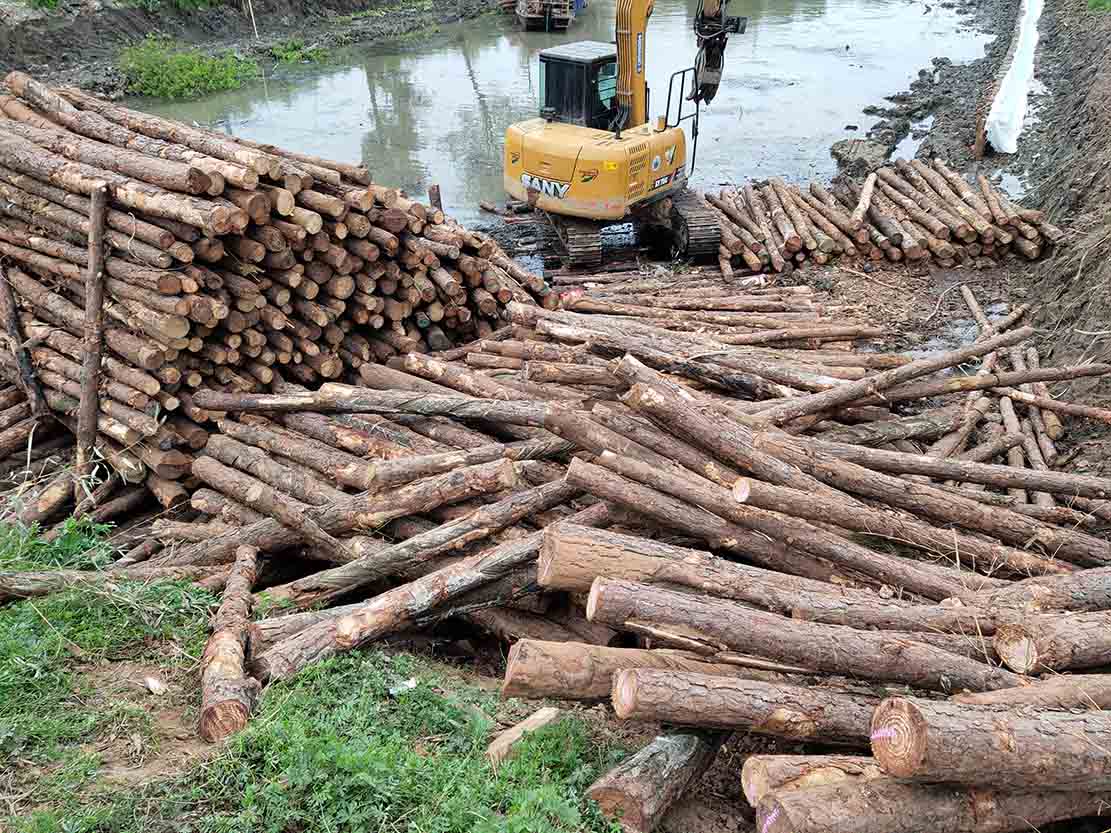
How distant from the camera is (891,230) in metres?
14.4

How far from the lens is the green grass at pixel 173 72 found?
2639 centimetres

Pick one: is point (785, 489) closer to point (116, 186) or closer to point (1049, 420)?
point (1049, 420)

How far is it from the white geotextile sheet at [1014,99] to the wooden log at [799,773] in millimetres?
20041

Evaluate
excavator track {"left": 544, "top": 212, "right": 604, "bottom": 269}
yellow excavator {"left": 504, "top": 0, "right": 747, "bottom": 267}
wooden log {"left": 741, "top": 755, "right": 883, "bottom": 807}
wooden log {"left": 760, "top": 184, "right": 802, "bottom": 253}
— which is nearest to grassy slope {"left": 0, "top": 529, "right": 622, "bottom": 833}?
→ wooden log {"left": 741, "top": 755, "right": 883, "bottom": 807}

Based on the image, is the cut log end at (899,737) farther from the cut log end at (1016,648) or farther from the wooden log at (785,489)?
the wooden log at (785,489)

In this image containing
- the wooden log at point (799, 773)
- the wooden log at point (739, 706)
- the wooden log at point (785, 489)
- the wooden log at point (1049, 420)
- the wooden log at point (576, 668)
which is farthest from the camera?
the wooden log at point (1049, 420)

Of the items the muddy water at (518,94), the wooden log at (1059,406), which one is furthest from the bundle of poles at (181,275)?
the muddy water at (518,94)

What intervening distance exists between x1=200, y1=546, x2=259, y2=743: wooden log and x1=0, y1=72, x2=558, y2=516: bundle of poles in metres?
2.70

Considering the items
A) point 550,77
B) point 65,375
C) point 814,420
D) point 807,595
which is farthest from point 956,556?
point 550,77

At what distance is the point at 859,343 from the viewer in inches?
450

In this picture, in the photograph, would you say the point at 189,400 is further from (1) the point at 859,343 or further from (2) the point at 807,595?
(1) the point at 859,343

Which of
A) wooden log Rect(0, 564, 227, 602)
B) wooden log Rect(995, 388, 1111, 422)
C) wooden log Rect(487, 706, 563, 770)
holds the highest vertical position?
wooden log Rect(487, 706, 563, 770)

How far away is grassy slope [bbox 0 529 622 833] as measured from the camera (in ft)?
12.8

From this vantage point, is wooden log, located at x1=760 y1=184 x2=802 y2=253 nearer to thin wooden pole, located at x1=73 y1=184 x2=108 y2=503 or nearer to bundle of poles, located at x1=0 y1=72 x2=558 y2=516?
bundle of poles, located at x1=0 y1=72 x2=558 y2=516
